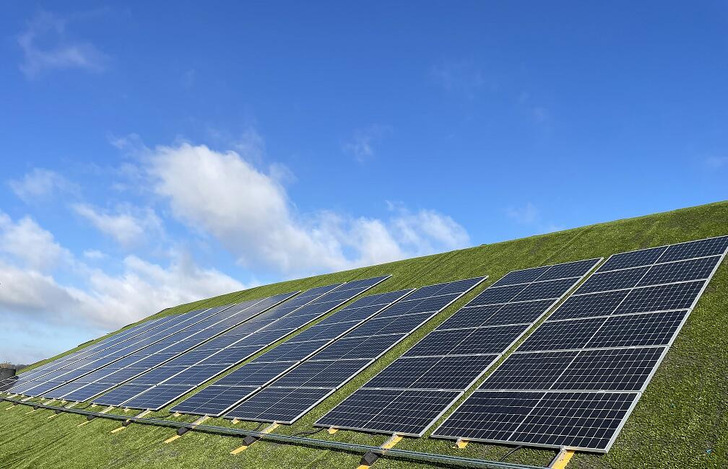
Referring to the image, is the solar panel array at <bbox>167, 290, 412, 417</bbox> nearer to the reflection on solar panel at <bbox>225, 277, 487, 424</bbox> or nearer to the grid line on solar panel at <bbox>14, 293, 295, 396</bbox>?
the reflection on solar panel at <bbox>225, 277, 487, 424</bbox>

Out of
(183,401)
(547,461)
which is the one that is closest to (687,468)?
(547,461)

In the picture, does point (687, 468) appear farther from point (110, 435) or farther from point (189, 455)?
point (110, 435)

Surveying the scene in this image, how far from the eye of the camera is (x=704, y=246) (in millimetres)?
17953

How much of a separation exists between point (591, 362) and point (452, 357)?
4.81 metres

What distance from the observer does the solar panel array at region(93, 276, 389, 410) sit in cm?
2438

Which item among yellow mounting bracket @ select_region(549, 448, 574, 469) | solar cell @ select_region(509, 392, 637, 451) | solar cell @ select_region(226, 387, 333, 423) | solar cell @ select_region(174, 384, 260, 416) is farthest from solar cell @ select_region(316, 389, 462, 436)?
solar cell @ select_region(174, 384, 260, 416)

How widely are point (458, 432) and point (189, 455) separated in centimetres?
957

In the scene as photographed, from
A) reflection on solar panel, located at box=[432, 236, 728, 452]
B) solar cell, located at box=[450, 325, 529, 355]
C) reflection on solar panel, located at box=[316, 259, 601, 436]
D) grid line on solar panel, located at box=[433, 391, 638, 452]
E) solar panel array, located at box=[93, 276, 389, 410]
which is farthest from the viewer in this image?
solar panel array, located at box=[93, 276, 389, 410]

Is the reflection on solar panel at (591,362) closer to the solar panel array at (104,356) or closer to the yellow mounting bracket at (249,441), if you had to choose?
the yellow mounting bracket at (249,441)

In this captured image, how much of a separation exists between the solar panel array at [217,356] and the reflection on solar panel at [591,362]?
51.5 feet

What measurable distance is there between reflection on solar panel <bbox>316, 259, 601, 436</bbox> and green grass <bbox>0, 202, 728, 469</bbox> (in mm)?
788

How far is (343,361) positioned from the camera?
2002 cm

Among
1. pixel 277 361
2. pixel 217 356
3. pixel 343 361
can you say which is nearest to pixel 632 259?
pixel 343 361

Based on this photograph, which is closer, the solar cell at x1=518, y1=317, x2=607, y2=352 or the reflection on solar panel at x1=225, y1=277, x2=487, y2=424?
the solar cell at x1=518, y1=317, x2=607, y2=352
